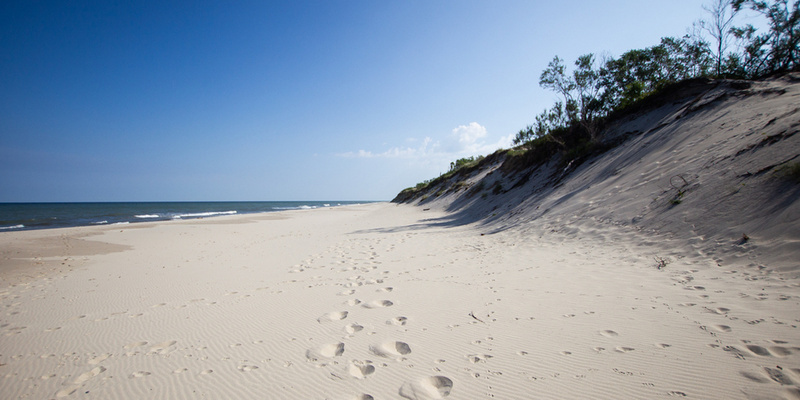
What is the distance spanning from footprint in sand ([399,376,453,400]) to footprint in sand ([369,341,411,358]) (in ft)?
1.45

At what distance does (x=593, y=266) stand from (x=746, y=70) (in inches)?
859

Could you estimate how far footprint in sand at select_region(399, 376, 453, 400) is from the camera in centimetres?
216

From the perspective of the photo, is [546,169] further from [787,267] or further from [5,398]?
[5,398]

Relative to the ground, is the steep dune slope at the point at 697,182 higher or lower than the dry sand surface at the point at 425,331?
higher

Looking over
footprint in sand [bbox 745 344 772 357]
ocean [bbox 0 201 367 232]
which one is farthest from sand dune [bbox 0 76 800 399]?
ocean [bbox 0 201 367 232]

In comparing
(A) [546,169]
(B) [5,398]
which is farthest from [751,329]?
(A) [546,169]

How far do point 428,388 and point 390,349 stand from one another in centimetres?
68

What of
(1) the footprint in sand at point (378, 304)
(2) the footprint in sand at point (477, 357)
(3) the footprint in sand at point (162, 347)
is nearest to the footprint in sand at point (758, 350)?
(2) the footprint in sand at point (477, 357)

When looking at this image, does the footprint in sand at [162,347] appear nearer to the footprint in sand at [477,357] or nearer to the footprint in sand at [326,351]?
the footprint in sand at [326,351]

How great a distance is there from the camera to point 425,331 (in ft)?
10.3

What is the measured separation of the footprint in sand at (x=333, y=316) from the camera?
362 centimetres

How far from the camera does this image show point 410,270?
18.9ft

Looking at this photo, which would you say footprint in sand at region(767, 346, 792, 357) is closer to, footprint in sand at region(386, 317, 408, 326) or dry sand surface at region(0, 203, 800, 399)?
dry sand surface at region(0, 203, 800, 399)

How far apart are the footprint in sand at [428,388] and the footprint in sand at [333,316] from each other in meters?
1.59
